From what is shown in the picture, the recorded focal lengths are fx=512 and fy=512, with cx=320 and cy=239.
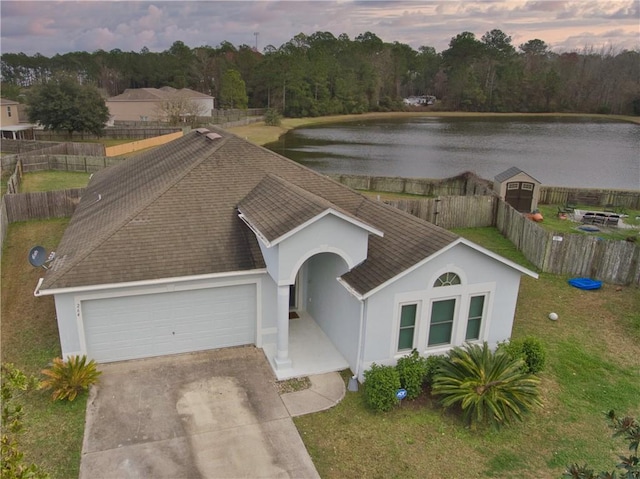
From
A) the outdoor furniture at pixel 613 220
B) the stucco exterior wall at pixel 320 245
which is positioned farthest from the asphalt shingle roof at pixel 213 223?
the outdoor furniture at pixel 613 220

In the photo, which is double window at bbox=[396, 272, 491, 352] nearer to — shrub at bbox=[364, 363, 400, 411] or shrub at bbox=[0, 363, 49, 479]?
shrub at bbox=[364, 363, 400, 411]

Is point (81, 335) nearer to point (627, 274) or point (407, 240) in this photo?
point (407, 240)

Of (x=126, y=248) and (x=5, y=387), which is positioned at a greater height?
(x=5, y=387)

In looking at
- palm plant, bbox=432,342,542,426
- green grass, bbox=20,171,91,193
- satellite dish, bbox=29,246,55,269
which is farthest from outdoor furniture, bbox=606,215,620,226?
green grass, bbox=20,171,91,193

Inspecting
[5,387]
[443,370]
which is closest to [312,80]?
[443,370]

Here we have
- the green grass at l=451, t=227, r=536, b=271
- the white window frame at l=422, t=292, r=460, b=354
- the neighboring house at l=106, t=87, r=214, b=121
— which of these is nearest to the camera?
the white window frame at l=422, t=292, r=460, b=354

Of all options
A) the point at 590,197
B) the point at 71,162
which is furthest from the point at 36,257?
the point at 590,197
